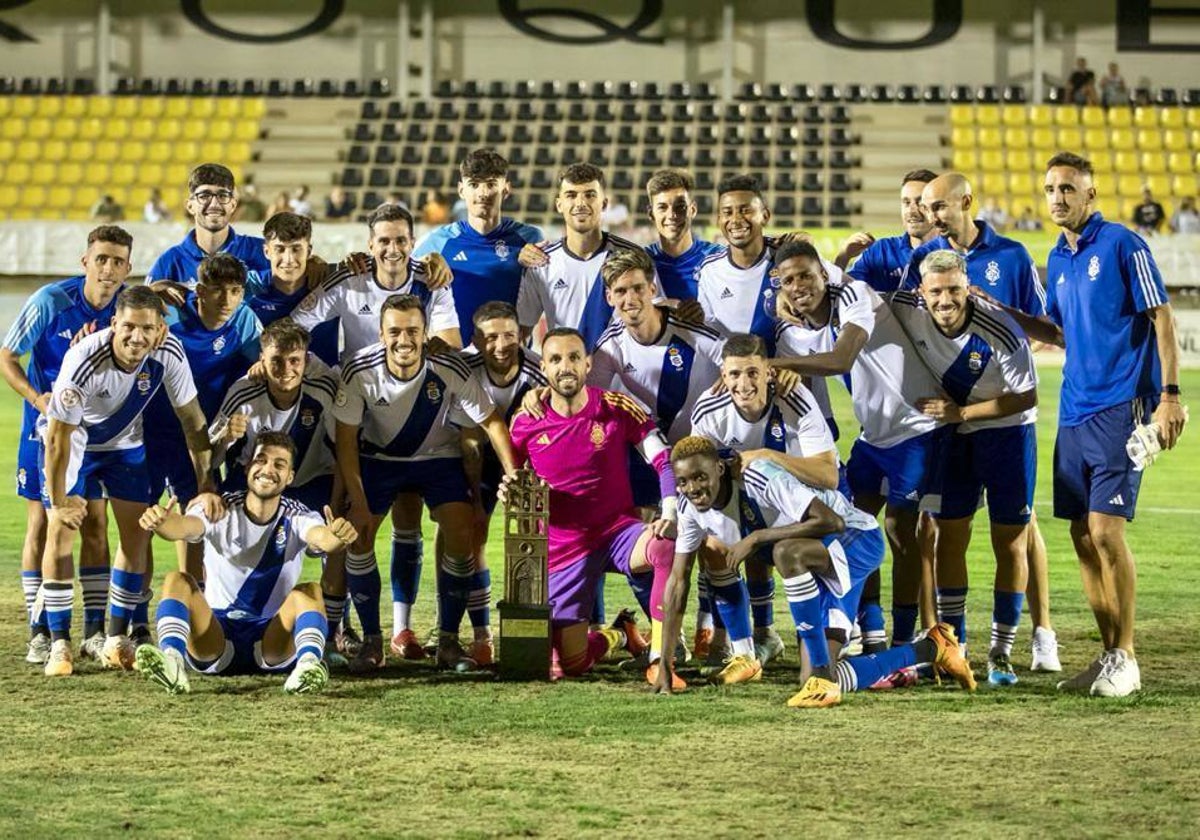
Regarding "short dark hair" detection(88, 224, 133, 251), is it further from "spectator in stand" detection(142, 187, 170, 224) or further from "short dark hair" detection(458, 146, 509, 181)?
"spectator in stand" detection(142, 187, 170, 224)

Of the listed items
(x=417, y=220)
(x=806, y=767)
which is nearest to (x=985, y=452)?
(x=806, y=767)

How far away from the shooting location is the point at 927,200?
729cm

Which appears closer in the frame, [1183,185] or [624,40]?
[1183,185]

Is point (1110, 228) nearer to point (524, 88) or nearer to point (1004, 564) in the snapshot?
point (1004, 564)

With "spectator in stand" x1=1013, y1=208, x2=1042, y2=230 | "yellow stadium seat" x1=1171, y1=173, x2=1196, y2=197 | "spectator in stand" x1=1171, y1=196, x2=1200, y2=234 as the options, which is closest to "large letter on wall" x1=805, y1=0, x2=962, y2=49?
"yellow stadium seat" x1=1171, y1=173, x2=1196, y2=197

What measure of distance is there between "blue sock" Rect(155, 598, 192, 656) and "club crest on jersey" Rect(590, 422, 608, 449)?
1761mm

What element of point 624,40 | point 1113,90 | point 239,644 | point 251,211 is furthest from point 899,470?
point 624,40

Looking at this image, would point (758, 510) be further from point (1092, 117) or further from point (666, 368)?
point (1092, 117)

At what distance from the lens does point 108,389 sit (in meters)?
7.05

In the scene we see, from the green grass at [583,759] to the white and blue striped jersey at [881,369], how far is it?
1082mm

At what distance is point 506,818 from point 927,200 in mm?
3591

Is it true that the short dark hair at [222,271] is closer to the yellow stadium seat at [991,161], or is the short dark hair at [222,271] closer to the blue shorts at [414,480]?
the blue shorts at [414,480]

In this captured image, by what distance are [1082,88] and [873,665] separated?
27001 mm

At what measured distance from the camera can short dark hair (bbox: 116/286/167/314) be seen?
6.85 m
